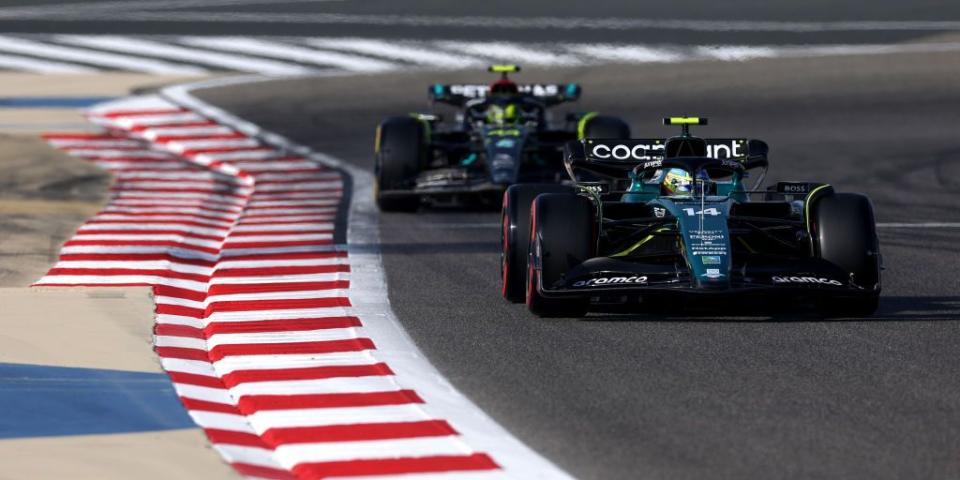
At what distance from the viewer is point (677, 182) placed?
12828mm

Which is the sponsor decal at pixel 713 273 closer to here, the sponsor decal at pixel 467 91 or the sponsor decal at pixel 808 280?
the sponsor decal at pixel 808 280

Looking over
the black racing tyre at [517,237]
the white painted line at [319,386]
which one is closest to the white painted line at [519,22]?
the black racing tyre at [517,237]

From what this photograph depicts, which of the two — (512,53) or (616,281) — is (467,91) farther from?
(512,53)

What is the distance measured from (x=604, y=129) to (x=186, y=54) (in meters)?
17.5

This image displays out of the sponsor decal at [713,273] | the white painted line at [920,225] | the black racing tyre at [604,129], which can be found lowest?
the white painted line at [920,225]

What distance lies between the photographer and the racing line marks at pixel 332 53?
33219mm

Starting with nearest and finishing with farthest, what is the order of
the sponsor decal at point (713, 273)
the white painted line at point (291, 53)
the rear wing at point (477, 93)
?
the sponsor decal at point (713, 273) → the rear wing at point (477, 93) → the white painted line at point (291, 53)

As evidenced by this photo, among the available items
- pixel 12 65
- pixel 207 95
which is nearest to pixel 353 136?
pixel 207 95

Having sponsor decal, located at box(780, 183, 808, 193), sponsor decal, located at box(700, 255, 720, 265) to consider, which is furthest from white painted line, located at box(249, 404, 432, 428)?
sponsor decal, located at box(780, 183, 808, 193)

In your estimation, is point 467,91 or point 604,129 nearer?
point 604,129

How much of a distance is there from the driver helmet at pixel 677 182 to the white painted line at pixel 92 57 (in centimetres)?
2116

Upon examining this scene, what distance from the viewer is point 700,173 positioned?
41.8 feet

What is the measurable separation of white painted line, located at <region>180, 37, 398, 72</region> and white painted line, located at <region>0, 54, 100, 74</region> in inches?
134

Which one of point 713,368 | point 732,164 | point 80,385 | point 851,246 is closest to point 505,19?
point 732,164
